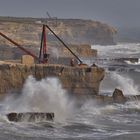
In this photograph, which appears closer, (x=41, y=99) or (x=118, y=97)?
(x=41, y=99)

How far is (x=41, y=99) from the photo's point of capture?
2770 cm

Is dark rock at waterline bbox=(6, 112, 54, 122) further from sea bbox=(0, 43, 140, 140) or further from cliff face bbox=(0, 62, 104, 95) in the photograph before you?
cliff face bbox=(0, 62, 104, 95)

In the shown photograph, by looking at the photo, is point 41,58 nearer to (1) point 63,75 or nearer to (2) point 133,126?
(1) point 63,75

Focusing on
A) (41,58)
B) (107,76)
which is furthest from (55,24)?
(41,58)

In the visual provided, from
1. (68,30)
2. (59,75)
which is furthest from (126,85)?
(68,30)

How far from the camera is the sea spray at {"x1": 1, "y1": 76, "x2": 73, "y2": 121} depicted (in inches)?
1043

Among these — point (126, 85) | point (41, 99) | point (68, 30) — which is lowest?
point (41, 99)

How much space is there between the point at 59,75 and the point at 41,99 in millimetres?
2430

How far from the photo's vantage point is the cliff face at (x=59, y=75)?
2895 centimetres

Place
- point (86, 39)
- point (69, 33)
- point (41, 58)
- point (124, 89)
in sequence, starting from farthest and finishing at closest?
point (86, 39) < point (69, 33) < point (124, 89) < point (41, 58)

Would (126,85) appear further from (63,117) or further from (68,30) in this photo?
(68,30)

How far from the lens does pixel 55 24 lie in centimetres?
12406

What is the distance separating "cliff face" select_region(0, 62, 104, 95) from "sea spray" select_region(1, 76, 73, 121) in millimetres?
312

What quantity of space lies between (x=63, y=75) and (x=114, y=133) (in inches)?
323
